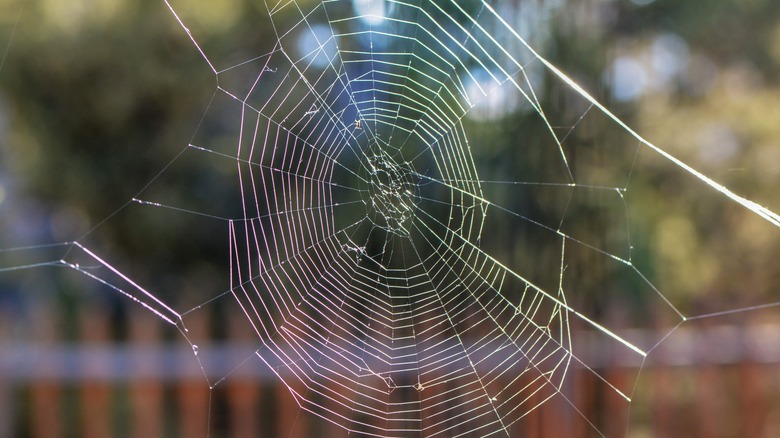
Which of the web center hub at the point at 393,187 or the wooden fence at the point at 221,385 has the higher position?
the web center hub at the point at 393,187

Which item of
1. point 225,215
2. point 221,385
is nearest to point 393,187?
point 221,385

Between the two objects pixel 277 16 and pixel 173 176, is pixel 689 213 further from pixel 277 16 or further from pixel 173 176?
pixel 173 176

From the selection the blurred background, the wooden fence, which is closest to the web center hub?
the blurred background

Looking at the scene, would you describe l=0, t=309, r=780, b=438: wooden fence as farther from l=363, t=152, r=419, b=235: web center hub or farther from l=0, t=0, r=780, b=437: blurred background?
l=363, t=152, r=419, b=235: web center hub

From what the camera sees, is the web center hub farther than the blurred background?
No

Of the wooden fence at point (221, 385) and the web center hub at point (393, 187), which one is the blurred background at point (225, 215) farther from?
the web center hub at point (393, 187)

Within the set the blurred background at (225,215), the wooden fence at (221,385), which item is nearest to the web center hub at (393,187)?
the blurred background at (225,215)
